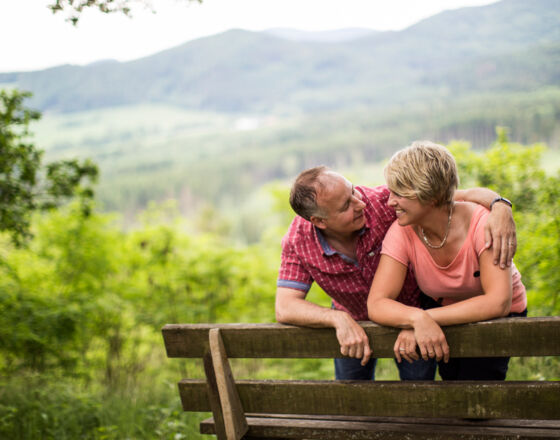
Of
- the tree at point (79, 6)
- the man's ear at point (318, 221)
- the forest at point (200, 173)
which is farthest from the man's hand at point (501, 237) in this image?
the tree at point (79, 6)

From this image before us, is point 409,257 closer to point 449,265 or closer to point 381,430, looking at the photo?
point 449,265

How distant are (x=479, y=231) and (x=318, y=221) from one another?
2.47 ft

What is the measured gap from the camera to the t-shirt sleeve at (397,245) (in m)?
2.45

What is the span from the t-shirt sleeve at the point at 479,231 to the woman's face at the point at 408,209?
0.21 metres

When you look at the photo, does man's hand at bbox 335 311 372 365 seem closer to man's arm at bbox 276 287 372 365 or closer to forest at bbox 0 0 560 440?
man's arm at bbox 276 287 372 365

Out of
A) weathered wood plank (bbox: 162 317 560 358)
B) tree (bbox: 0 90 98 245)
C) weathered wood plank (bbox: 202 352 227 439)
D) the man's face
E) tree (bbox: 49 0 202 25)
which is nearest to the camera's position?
weathered wood plank (bbox: 162 317 560 358)

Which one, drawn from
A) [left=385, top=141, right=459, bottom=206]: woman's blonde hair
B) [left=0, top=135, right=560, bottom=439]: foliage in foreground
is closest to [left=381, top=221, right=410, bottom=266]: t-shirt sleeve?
[left=385, top=141, right=459, bottom=206]: woman's blonde hair

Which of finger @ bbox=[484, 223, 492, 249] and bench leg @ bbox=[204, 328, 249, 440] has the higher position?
finger @ bbox=[484, 223, 492, 249]

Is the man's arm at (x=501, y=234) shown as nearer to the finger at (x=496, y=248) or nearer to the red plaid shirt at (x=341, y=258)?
the finger at (x=496, y=248)

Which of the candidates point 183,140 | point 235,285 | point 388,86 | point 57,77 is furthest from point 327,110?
point 235,285

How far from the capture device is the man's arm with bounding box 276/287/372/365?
2.21 meters

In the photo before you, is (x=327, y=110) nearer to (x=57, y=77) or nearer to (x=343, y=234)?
(x=57, y=77)

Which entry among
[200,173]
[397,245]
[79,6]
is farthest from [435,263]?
[200,173]

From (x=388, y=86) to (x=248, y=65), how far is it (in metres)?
62.1
